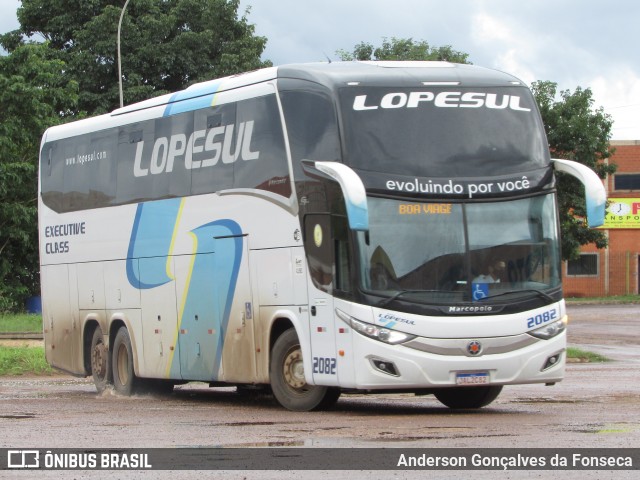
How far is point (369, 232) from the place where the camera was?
50.1 ft

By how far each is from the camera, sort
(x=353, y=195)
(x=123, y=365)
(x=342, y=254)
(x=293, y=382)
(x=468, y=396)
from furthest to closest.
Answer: (x=123, y=365) < (x=468, y=396) < (x=293, y=382) < (x=342, y=254) < (x=353, y=195)

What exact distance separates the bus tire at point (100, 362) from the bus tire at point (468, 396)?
6262 mm

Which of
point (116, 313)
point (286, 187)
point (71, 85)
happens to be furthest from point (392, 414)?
point (71, 85)

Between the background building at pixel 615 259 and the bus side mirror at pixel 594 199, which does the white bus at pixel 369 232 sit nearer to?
the bus side mirror at pixel 594 199

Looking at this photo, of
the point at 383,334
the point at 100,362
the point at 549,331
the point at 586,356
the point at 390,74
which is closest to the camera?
the point at 383,334

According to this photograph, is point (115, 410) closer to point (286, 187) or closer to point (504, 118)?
point (286, 187)

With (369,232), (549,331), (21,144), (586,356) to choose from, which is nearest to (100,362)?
(369,232)

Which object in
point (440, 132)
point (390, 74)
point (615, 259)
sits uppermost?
point (390, 74)

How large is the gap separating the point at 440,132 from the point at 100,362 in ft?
26.9

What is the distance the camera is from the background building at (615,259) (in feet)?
231

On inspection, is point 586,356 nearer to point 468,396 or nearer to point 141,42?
point 468,396

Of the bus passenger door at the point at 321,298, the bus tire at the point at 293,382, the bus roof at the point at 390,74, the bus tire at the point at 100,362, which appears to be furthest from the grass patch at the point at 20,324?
the bus passenger door at the point at 321,298

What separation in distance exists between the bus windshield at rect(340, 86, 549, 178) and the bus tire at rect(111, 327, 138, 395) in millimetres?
6639

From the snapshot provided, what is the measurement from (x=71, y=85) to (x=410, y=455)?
129 ft
